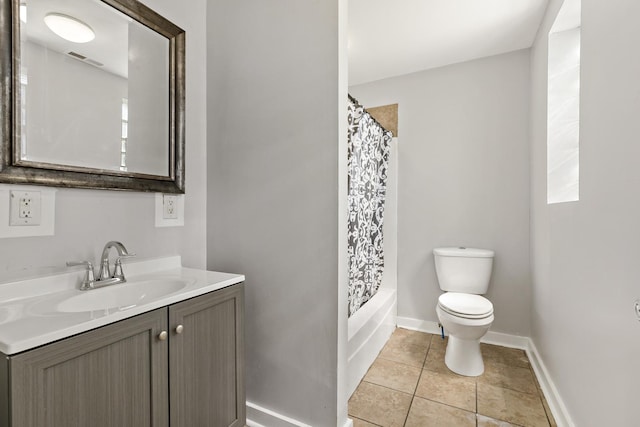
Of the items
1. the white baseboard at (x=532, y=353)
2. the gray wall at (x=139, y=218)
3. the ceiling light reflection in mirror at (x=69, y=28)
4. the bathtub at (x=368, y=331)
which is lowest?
the white baseboard at (x=532, y=353)

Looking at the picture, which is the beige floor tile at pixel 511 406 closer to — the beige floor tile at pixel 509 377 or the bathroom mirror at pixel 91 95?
the beige floor tile at pixel 509 377

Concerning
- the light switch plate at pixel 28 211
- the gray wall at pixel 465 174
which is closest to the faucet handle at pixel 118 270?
the light switch plate at pixel 28 211

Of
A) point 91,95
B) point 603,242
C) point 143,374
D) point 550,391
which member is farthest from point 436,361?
point 91,95

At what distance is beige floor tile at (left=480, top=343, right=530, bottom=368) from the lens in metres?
2.17

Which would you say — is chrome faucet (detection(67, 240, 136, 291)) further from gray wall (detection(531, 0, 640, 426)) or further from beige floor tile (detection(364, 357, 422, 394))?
gray wall (detection(531, 0, 640, 426))

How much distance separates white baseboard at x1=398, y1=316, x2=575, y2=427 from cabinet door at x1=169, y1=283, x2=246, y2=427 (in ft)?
5.02

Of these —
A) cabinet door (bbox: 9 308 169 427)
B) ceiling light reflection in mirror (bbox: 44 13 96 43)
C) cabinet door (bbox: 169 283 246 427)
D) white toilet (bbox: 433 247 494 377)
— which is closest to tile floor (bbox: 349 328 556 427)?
white toilet (bbox: 433 247 494 377)

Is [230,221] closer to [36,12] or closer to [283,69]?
[283,69]

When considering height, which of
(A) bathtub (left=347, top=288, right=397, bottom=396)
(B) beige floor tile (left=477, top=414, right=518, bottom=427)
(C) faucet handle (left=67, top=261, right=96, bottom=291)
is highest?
(C) faucet handle (left=67, top=261, right=96, bottom=291)

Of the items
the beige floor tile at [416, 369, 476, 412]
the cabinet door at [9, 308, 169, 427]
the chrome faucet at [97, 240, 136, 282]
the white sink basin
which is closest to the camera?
the cabinet door at [9, 308, 169, 427]

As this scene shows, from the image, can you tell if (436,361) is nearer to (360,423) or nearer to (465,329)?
(465,329)

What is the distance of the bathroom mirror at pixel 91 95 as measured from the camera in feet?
3.28

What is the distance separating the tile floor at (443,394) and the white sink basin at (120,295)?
3.81 feet

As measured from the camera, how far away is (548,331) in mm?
1813
